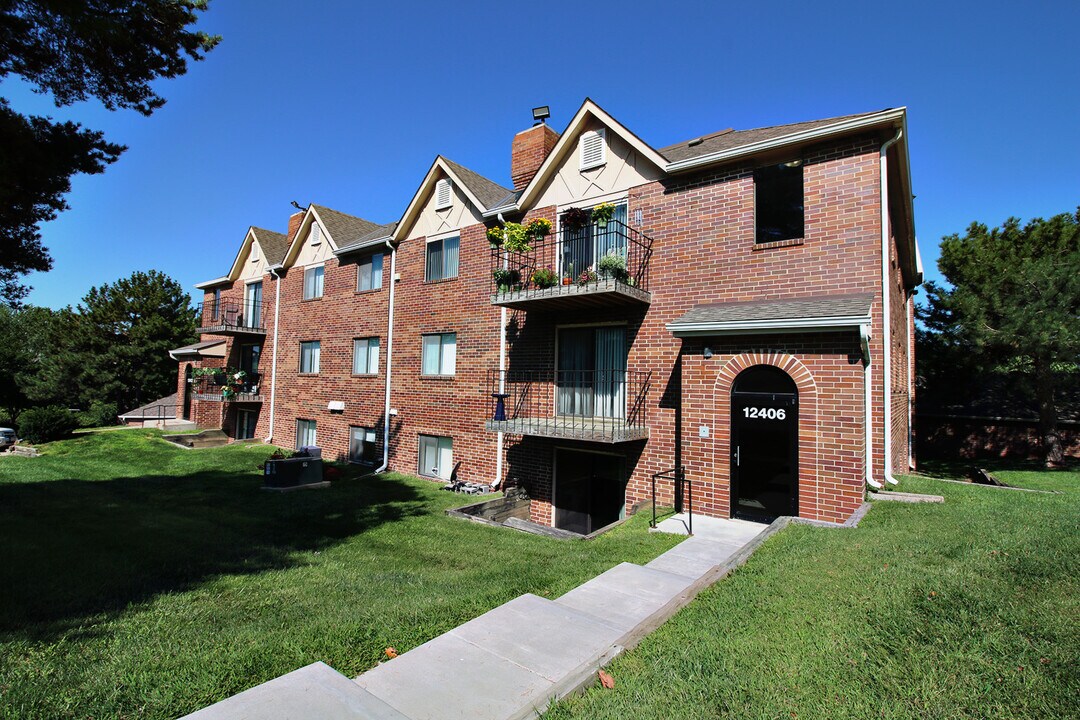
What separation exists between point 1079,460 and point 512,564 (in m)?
24.6

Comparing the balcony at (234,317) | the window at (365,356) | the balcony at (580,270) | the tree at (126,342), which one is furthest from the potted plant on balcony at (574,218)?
the tree at (126,342)

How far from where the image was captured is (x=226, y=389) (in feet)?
67.5

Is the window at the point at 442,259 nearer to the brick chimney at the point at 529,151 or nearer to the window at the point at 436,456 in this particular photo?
the brick chimney at the point at 529,151

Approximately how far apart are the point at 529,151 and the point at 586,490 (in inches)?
341

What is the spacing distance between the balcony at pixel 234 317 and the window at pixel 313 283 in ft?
9.90

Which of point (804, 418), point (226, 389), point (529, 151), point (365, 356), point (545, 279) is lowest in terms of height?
point (804, 418)

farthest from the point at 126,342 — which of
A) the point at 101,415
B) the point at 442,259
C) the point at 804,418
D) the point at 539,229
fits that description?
the point at 804,418

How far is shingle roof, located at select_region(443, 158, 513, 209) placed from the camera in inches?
570

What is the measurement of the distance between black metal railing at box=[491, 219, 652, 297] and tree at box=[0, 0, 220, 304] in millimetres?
6496

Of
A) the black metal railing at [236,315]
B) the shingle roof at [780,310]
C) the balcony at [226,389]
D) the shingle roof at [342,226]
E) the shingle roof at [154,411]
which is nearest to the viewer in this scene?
the shingle roof at [780,310]

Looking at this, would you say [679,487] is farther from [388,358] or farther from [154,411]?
[154,411]

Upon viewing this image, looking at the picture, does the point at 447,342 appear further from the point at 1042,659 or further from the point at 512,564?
the point at 1042,659

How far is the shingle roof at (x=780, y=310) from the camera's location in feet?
26.3

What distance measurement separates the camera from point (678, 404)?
10.2 m
